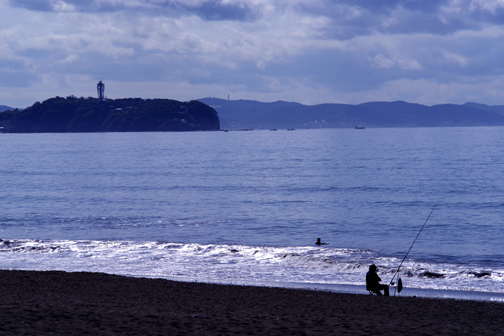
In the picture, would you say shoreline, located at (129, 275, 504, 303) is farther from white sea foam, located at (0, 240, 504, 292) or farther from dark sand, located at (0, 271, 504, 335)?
dark sand, located at (0, 271, 504, 335)

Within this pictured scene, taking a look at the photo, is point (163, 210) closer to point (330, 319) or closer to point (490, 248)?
point (490, 248)

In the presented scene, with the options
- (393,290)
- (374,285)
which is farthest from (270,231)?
(374,285)

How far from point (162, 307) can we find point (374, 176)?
154 ft

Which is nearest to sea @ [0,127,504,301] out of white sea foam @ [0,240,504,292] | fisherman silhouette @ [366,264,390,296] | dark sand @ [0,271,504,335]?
white sea foam @ [0,240,504,292]

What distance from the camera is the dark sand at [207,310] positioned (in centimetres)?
906

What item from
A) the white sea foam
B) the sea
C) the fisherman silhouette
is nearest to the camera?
Answer: the fisherman silhouette

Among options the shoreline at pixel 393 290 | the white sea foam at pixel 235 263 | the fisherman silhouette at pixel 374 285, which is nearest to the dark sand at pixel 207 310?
the fisherman silhouette at pixel 374 285

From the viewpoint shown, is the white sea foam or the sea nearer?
the white sea foam

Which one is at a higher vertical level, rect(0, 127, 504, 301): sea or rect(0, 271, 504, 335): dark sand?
rect(0, 271, 504, 335): dark sand

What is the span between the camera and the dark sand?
9.06 m

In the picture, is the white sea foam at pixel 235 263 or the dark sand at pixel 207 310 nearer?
the dark sand at pixel 207 310

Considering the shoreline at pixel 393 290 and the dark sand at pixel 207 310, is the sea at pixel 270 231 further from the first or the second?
the dark sand at pixel 207 310

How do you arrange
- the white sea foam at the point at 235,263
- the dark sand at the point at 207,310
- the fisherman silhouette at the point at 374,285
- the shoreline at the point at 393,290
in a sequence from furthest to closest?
the white sea foam at the point at 235,263
the shoreline at the point at 393,290
the fisherman silhouette at the point at 374,285
the dark sand at the point at 207,310

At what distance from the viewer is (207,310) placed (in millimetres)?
11156
